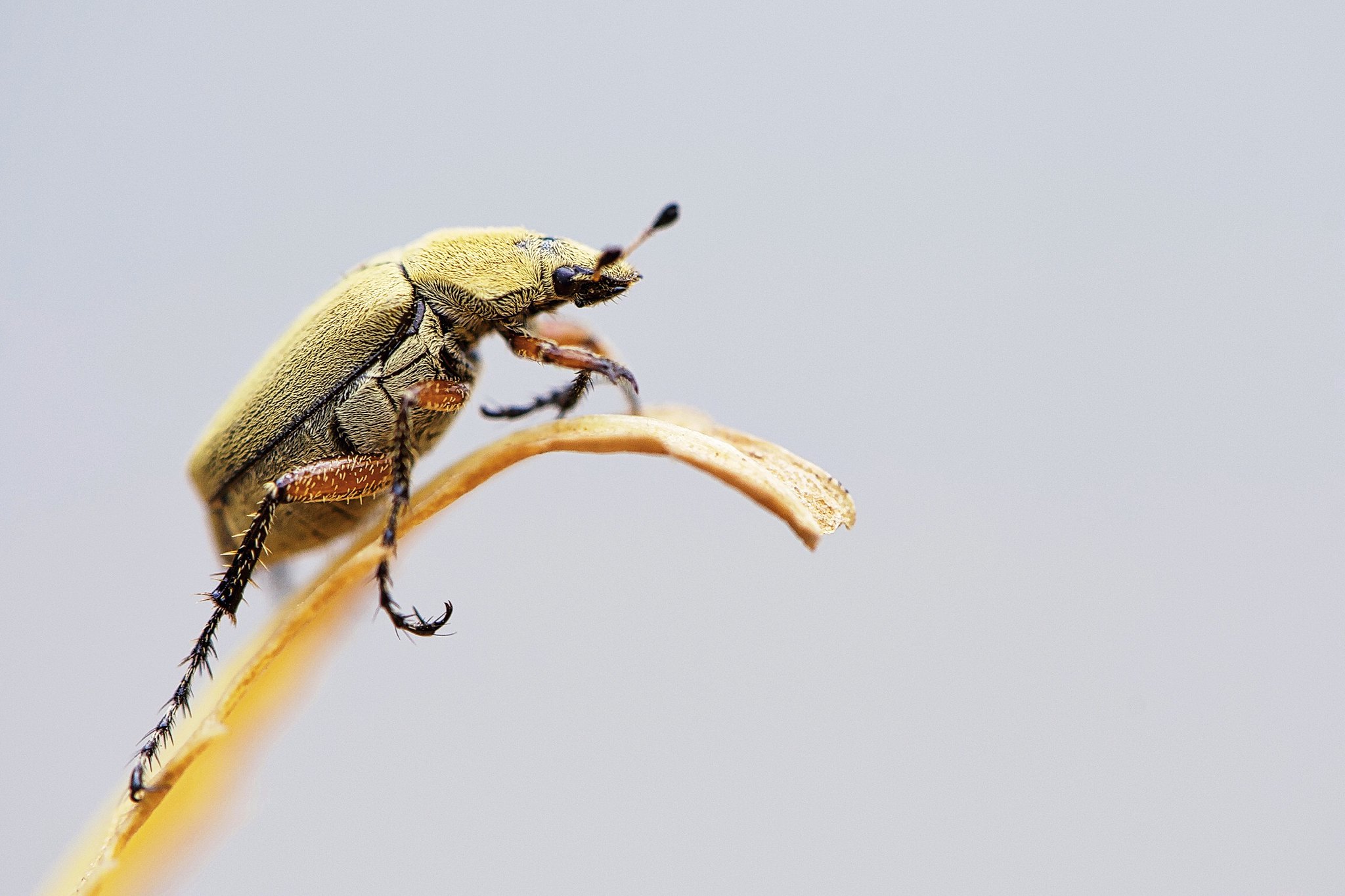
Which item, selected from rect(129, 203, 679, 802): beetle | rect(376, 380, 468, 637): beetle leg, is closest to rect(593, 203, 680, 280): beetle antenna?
rect(129, 203, 679, 802): beetle

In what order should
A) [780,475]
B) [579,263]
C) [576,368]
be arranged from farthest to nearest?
1. [579,263]
2. [576,368]
3. [780,475]

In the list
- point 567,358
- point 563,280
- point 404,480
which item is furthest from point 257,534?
point 563,280

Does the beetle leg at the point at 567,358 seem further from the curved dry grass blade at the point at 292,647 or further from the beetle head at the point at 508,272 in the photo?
the curved dry grass blade at the point at 292,647

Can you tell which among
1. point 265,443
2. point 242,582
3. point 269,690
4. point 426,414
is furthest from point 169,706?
point 426,414

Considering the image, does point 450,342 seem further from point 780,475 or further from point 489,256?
point 780,475

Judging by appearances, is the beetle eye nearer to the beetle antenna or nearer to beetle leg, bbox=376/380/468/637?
the beetle antenna

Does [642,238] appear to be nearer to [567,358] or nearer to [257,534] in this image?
[567,358]
